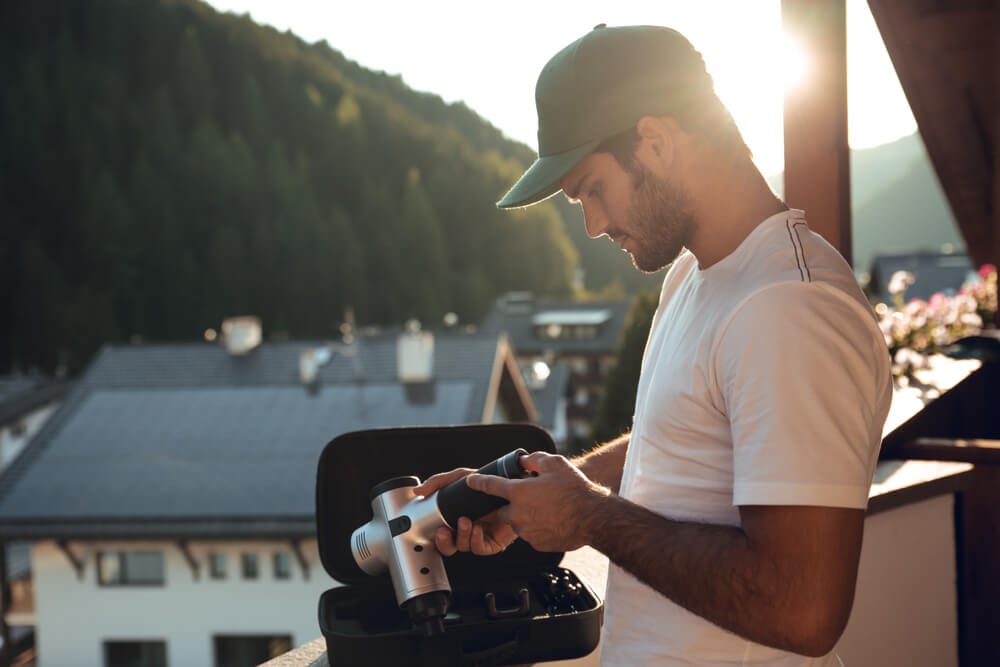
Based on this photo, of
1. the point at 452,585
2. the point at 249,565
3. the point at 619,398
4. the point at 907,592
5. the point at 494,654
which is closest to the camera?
the point at 494,654

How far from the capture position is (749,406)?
2.83 ft

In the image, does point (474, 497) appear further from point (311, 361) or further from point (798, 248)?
point (311, 361)

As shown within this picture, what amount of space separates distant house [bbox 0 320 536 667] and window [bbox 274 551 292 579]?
22 millimetres

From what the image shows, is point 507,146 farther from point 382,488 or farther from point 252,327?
point 382,488

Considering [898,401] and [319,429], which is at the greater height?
[898,401]

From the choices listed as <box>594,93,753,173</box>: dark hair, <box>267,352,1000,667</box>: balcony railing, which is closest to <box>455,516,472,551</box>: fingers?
<box>594,93,753,173</box>: dark hair

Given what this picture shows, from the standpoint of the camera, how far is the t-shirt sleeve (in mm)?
835

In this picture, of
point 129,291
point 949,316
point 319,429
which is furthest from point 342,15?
point 949,316

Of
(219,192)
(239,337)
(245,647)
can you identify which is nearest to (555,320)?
(239,337)

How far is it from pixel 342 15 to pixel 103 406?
176ft

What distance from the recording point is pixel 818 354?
2.77 feet

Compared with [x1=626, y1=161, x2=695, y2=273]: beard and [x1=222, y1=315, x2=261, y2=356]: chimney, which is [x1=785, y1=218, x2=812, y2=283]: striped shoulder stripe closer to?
[x1=626, y1=161, x2=695, y2=273]: beard

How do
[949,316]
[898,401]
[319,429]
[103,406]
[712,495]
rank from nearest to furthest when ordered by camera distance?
[712,495] → [898,401] → [949,316] → [319,429] → [103,406]

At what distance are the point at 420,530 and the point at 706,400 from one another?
0.41m
